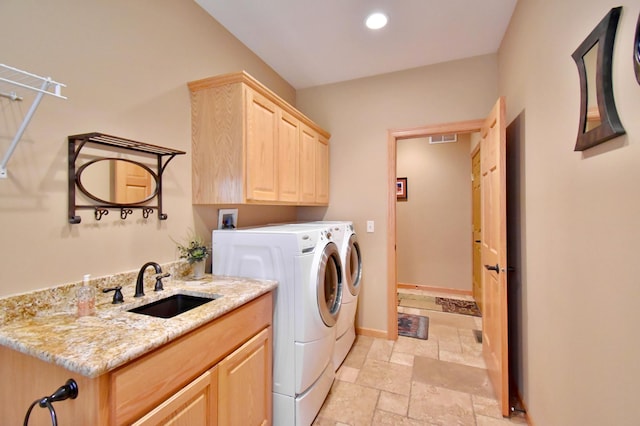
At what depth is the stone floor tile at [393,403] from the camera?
6.19 ft

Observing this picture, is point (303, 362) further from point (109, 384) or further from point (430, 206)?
point (430, 206)

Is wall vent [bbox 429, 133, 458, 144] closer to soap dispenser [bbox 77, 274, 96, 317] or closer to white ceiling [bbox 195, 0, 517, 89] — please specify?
white ceiling [bbox 195, 0, 517, 89]

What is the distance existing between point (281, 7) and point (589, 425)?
8.91 ft

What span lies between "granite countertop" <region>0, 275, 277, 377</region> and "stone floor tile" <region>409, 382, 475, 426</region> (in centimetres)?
142

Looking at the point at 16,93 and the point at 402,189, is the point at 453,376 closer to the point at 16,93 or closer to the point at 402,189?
the point at 402,189

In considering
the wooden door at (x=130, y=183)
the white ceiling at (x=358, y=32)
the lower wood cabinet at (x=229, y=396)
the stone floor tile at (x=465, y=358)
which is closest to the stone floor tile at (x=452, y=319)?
the stone floor tile at (x=465, y=358)

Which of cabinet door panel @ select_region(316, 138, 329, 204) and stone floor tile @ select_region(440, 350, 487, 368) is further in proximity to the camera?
cabinet door panel @ select_region(316, 138, 329, 204)

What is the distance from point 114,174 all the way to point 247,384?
1.25m

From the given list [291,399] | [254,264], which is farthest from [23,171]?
[291,399]

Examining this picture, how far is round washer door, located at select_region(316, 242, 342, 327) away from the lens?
178 centimetres

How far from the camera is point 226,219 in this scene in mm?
2174

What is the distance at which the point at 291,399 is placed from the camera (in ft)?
5.41

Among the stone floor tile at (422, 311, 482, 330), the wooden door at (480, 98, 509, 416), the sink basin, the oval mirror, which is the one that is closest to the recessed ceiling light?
the wooden door at (480, 98, 509, 416)

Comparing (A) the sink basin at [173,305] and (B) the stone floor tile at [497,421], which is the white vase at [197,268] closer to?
(A) the sink basin at [173,305]
